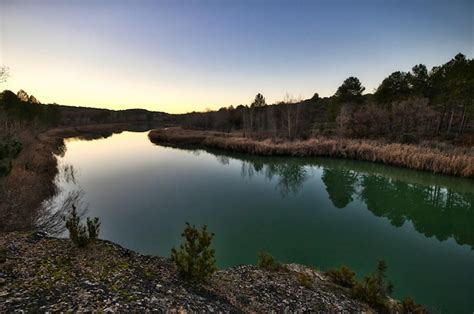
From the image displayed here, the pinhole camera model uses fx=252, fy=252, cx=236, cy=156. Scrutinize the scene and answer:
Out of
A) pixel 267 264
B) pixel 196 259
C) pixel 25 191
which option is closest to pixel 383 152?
pixel 267 264

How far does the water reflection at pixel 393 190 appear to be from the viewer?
11.7m

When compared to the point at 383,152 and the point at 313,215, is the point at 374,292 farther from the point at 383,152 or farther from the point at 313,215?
the point at 383,152

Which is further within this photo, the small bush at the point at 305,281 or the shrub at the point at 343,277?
the shrub at the point at 343,277

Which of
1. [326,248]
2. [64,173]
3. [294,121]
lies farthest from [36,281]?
[294,121]

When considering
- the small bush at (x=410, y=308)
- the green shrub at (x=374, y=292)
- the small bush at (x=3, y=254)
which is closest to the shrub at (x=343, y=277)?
the green shrub at (x=374, y=292)

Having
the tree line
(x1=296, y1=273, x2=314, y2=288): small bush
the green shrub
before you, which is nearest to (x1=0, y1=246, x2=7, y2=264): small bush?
(x1=296, y1=273, x2=314, y2=288): small bush

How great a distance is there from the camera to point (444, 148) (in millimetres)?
23438

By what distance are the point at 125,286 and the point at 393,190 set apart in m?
17.4

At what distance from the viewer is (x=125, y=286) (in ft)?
14.0

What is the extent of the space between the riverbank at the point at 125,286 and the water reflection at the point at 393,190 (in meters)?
8.23

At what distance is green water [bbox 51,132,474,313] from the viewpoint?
789cm

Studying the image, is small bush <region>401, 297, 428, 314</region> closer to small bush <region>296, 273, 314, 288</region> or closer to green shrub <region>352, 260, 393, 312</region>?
green shrub <region>352, 260, 393, 312</region>

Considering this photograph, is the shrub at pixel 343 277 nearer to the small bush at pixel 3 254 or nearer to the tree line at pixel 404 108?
the small bush at pixel 3 254

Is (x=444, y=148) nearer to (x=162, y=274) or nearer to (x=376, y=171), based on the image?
(x=376, y=171)
